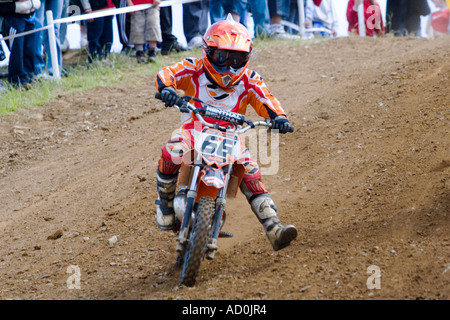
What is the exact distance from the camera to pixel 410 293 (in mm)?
4250

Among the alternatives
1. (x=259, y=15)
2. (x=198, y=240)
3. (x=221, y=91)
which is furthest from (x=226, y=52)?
(x=259, y=15)

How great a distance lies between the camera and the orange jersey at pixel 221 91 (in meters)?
5.41

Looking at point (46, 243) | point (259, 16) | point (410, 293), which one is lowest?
point (46, 243)

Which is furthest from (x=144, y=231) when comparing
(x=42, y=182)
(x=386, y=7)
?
(x=386, y=7)

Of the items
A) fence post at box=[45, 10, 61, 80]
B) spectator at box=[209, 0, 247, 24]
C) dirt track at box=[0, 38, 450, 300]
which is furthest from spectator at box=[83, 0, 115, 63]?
spectator at box=[209, 0, 247, 24]

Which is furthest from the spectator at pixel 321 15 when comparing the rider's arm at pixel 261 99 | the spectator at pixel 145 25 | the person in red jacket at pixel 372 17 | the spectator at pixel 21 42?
the rider's arm at pixel 261 99

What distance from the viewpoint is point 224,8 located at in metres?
12.3

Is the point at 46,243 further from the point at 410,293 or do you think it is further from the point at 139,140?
the point at 410,293

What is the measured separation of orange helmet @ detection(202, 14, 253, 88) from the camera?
515cm

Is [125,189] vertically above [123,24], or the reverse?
[123,24]

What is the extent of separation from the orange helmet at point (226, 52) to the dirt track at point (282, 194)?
5.19 ft

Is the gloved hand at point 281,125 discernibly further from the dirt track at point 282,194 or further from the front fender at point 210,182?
the dirt track at point 282,194

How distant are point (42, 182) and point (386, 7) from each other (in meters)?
9.19

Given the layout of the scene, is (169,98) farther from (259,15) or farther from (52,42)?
(259,15)
